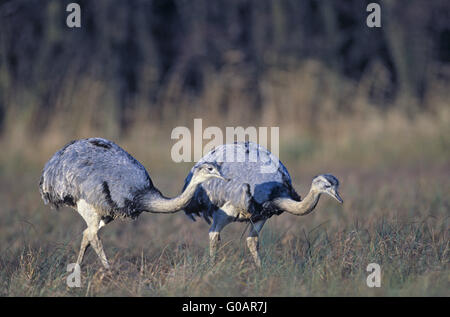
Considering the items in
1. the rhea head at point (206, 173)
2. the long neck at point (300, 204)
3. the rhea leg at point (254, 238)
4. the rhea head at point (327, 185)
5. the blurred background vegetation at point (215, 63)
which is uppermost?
the blurred background vegetation at point (215, 63)

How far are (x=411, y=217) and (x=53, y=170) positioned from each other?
3478 millimetres

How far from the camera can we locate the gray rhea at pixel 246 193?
5691mm

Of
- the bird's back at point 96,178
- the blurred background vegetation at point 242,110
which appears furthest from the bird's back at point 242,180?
the bird's back at point 96,178

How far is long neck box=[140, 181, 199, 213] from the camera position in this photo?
17.8 ft

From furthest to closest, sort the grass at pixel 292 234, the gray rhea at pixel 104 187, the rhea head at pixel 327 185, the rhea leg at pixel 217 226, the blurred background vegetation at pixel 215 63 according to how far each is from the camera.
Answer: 1. the blurred background vegetation at pixel 215 63
2. the rhea leg at pixel 217 226
3. the gray rhea at pixel 104 187
4. the rhea head at pixel 327 185
5. the grass at pixel 292 234

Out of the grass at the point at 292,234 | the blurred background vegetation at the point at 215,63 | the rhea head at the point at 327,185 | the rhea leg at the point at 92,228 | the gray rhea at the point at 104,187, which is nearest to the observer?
the grass at the point at 292,234

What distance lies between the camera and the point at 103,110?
13703mm

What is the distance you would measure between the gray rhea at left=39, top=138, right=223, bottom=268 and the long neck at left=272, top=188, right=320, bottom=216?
2.03ft

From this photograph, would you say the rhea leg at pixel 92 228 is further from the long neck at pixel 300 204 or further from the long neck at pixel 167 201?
the long neck at pixel 300 204

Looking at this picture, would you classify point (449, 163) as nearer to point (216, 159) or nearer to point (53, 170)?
point (216, 159)

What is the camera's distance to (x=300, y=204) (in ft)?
18.1

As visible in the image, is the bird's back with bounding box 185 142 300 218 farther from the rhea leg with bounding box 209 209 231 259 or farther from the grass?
the grass

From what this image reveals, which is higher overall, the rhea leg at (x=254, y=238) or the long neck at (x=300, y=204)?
the long neck at (x=300, y=204)

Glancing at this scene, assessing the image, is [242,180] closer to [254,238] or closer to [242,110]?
[254,238]
